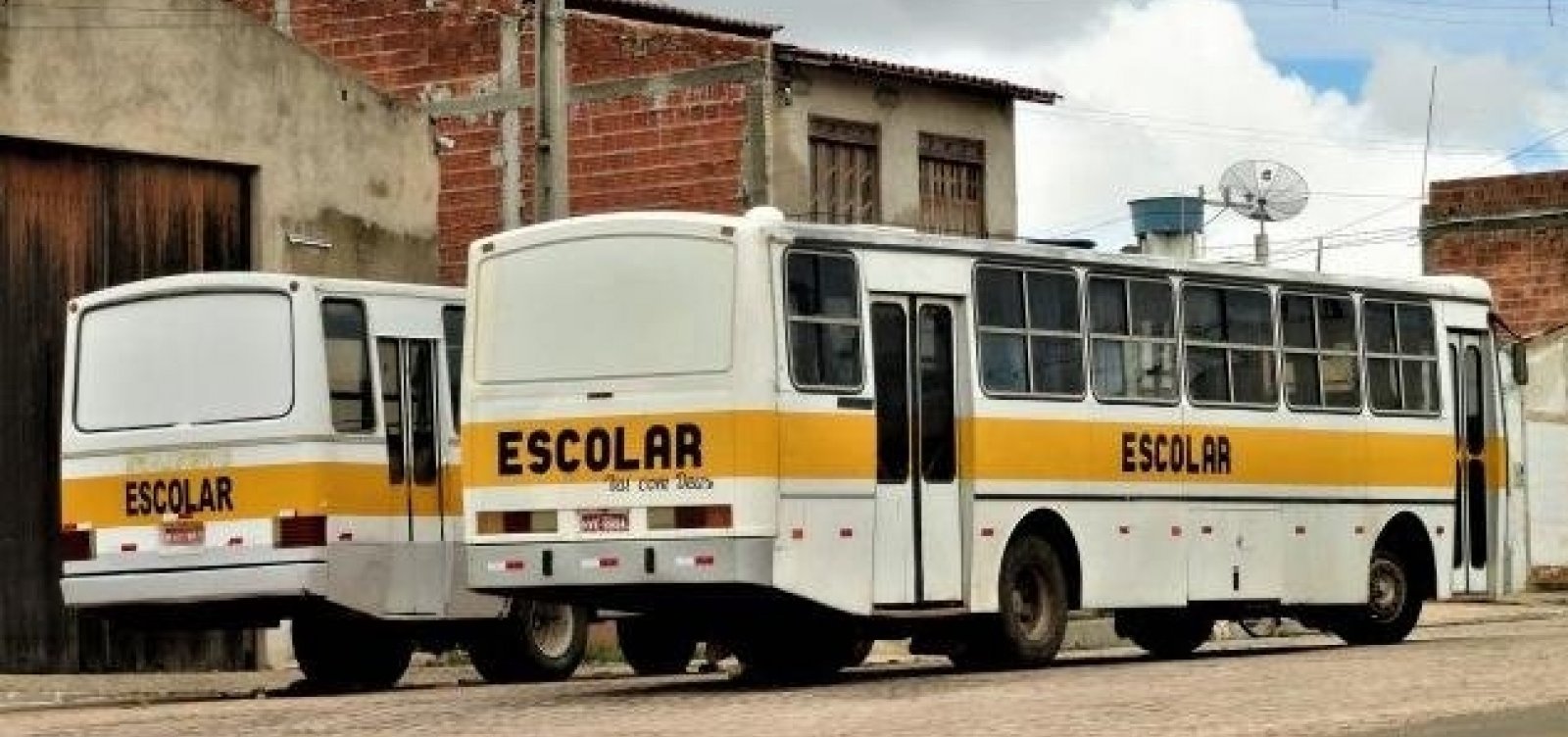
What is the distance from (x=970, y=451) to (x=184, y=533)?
557cm

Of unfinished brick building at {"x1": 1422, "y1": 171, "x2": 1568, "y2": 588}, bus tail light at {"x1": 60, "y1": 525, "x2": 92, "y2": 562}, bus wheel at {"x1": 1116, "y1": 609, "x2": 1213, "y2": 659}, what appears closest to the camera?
bus tail light at {"x1": 60, "y1": 525, "x2": 92, "y2": 562}

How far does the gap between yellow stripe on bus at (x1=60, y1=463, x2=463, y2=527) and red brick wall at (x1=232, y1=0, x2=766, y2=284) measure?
16230 mm

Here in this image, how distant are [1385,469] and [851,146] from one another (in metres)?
15.0

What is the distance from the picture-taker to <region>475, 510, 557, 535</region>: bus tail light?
65.3ft

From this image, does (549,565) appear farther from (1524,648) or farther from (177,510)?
(1524,648)

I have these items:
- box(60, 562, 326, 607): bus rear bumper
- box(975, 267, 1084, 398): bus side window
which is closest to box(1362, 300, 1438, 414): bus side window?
box(975, 267, 1084, 398): bus side window

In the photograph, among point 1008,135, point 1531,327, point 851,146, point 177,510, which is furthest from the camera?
point 1531,327

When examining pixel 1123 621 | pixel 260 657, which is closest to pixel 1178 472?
pixel 1123 621

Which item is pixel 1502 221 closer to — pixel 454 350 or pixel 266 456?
pixel 454 350

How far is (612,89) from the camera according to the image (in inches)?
1537

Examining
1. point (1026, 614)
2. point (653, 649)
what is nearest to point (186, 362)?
point (653, 649)

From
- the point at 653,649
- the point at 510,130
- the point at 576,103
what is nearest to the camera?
the point at 653,649

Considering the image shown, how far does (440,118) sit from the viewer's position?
134ft

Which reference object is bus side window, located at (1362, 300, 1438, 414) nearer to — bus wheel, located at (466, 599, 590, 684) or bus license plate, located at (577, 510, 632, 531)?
bus wheel, located at (466, 599, 590, 684)
